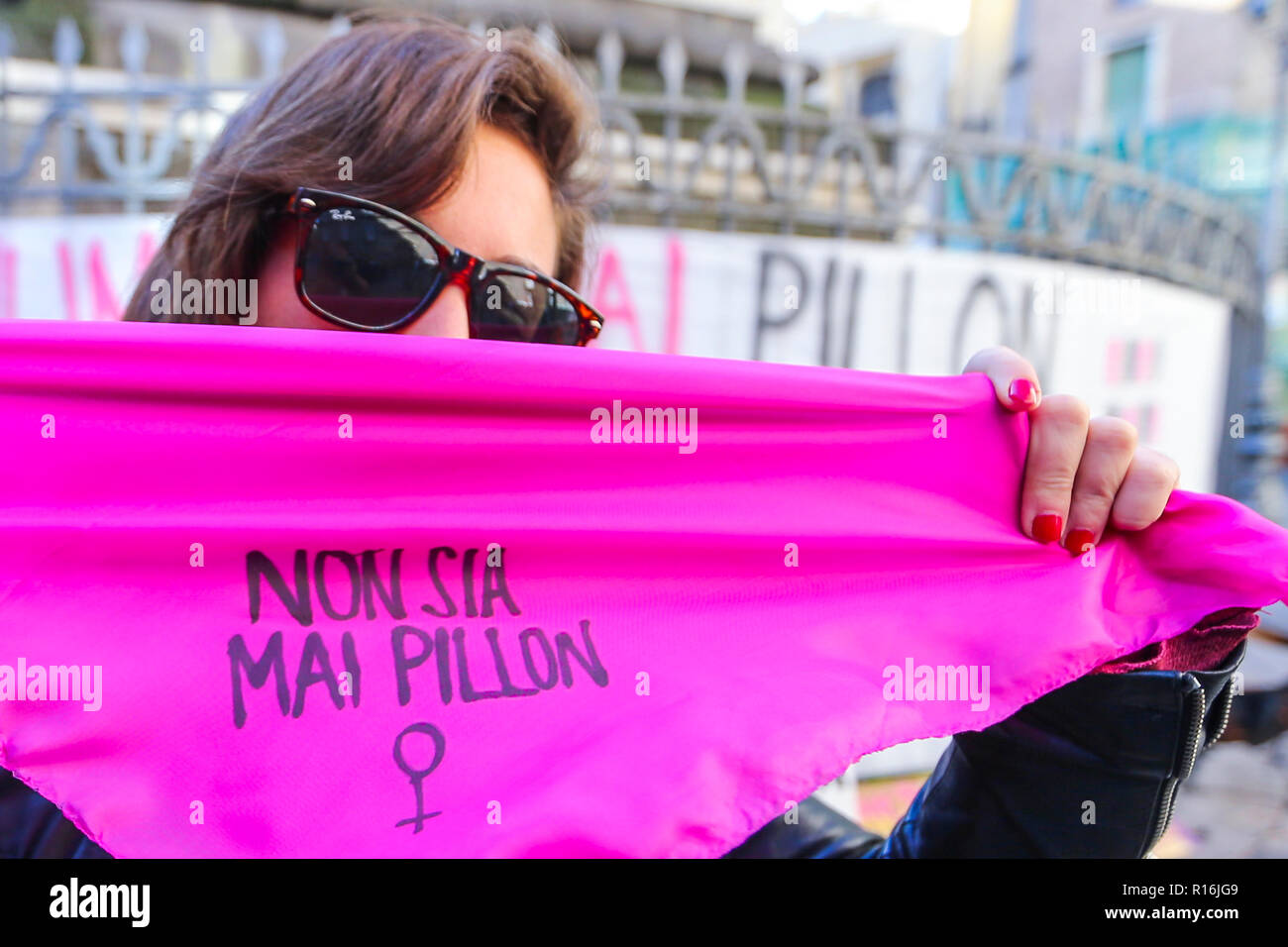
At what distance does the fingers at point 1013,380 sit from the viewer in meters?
1.07

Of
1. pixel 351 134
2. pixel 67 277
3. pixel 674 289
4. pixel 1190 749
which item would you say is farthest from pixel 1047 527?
pixel 67 277

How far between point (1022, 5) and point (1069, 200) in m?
15.7

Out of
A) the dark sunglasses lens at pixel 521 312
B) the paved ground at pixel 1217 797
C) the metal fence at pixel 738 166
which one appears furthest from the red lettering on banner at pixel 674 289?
the dark sunglasses lens at pixel 521 312

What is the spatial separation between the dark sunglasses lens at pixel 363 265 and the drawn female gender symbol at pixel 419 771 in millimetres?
599

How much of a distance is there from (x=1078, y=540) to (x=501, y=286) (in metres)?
0.87

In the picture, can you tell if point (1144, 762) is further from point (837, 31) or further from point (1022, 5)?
point (1022, 5)

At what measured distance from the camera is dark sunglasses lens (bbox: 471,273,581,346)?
4.25 ft

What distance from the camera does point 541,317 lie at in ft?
4.49

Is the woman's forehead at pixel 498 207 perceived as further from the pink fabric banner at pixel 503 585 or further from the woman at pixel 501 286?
the pink fabric banner at pixel 503 585

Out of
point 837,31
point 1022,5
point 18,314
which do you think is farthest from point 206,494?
point 1022,5

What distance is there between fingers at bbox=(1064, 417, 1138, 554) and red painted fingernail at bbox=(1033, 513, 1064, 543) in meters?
0.01

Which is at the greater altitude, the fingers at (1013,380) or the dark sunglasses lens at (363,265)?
the dark sunglasses lens at (363,265)

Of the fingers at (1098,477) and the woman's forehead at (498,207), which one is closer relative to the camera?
A: the fingers at (1098,477)

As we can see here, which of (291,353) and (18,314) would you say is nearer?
(291,353)
